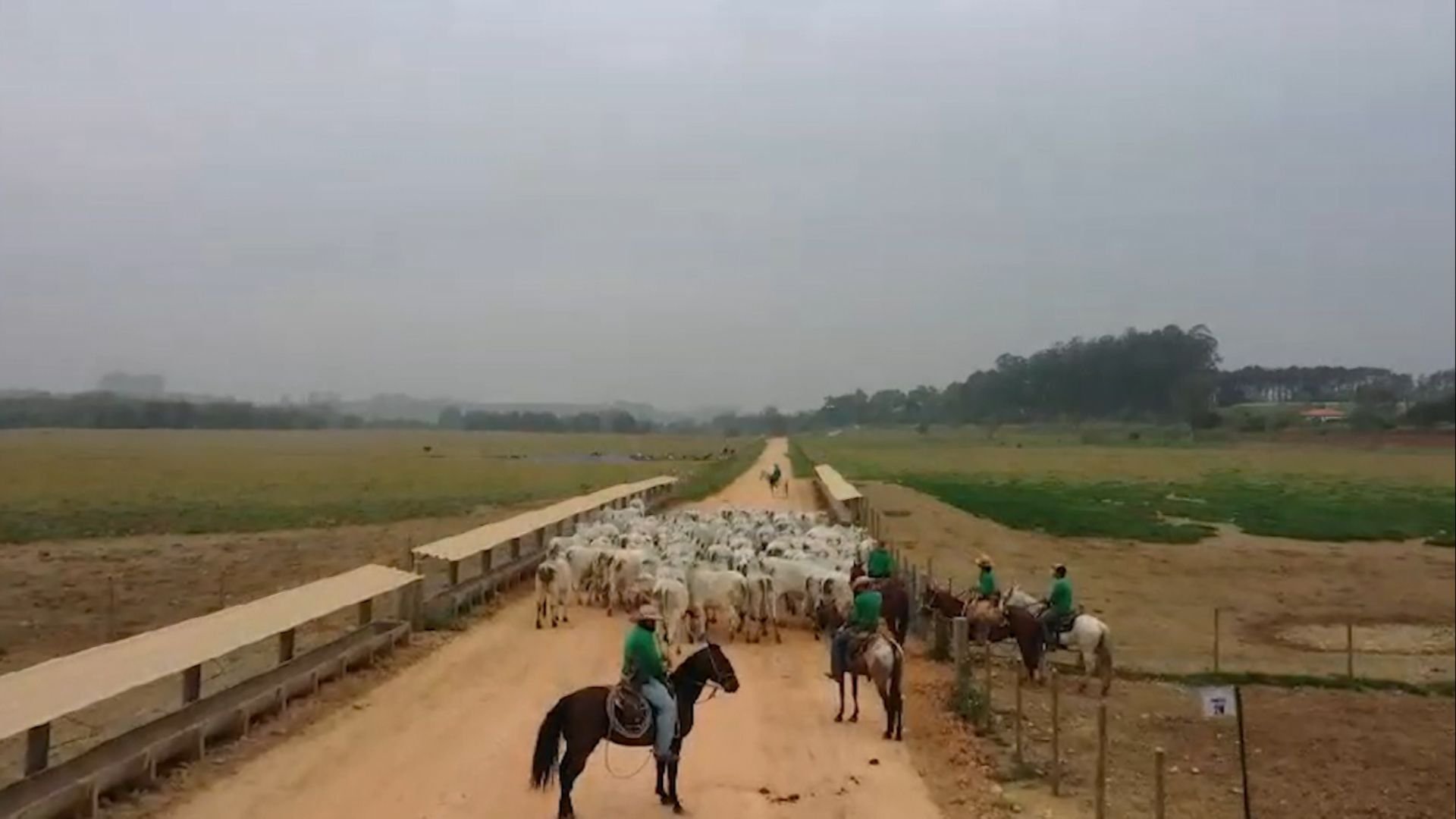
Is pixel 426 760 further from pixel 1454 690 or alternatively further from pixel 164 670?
pixel 1454 690

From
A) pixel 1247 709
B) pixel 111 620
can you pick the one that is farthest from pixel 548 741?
pixel 1247 709

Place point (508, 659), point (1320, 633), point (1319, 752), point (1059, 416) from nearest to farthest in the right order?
1. point (1319, 752)
2. point (508, 659)
3. point (1320, 633)
4. point (1059, 416)

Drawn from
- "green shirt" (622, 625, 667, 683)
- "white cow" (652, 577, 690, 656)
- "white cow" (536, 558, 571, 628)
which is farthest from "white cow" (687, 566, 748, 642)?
"green shirt" (622, 625, 667, 683)

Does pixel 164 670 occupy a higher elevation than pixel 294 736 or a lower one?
higher

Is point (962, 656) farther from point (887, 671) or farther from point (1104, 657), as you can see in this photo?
point (1104, 657)

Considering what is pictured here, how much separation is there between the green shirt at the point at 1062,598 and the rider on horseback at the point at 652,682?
8.26m

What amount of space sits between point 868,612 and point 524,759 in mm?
4599

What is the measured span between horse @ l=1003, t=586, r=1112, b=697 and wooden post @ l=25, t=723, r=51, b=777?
12852mm

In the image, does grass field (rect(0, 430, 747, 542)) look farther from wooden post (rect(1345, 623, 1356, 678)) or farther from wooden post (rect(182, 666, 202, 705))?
wooden post (rect(1345, 623, 1356, 678))

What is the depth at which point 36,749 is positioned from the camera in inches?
409

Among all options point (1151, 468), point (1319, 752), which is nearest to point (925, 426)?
point (1151, 468)

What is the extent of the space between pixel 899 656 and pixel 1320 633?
17.0 metres

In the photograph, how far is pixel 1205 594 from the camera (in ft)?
99.4

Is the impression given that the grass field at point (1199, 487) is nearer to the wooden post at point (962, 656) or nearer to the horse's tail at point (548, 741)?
the wooden post at point (962, 656)
